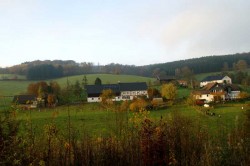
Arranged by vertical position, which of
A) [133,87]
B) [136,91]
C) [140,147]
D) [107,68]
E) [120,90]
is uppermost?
[107,68]

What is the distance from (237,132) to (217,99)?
49.8m

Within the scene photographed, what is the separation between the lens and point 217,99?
58.8m

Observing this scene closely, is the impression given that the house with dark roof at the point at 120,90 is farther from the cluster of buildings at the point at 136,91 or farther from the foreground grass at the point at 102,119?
the foreground grass at the point at 102,119

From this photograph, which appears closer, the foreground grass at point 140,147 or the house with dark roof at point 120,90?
the foreground grass at point 140,147

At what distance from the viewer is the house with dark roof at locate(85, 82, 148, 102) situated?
73.7 m

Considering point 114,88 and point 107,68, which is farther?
point 107,68

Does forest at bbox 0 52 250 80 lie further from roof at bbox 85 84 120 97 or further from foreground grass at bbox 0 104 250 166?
foreground grass at bbox 0 104 250 166

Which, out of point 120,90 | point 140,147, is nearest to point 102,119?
point 140,147

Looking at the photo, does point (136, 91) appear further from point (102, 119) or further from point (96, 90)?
point (102, 119)

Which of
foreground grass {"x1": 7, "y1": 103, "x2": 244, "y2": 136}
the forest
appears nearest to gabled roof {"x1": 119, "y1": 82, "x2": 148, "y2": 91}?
foreground grass {"x1": 7, "y1": 103, "x2": 244, "y2": 136}

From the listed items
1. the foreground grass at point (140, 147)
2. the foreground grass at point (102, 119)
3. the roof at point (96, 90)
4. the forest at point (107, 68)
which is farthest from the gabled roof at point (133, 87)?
the foreground grass at point (140, 147)

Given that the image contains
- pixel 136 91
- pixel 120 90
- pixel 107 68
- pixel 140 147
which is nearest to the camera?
pixel 140 147

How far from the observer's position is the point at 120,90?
79.6m

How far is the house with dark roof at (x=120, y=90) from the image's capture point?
73.7m
